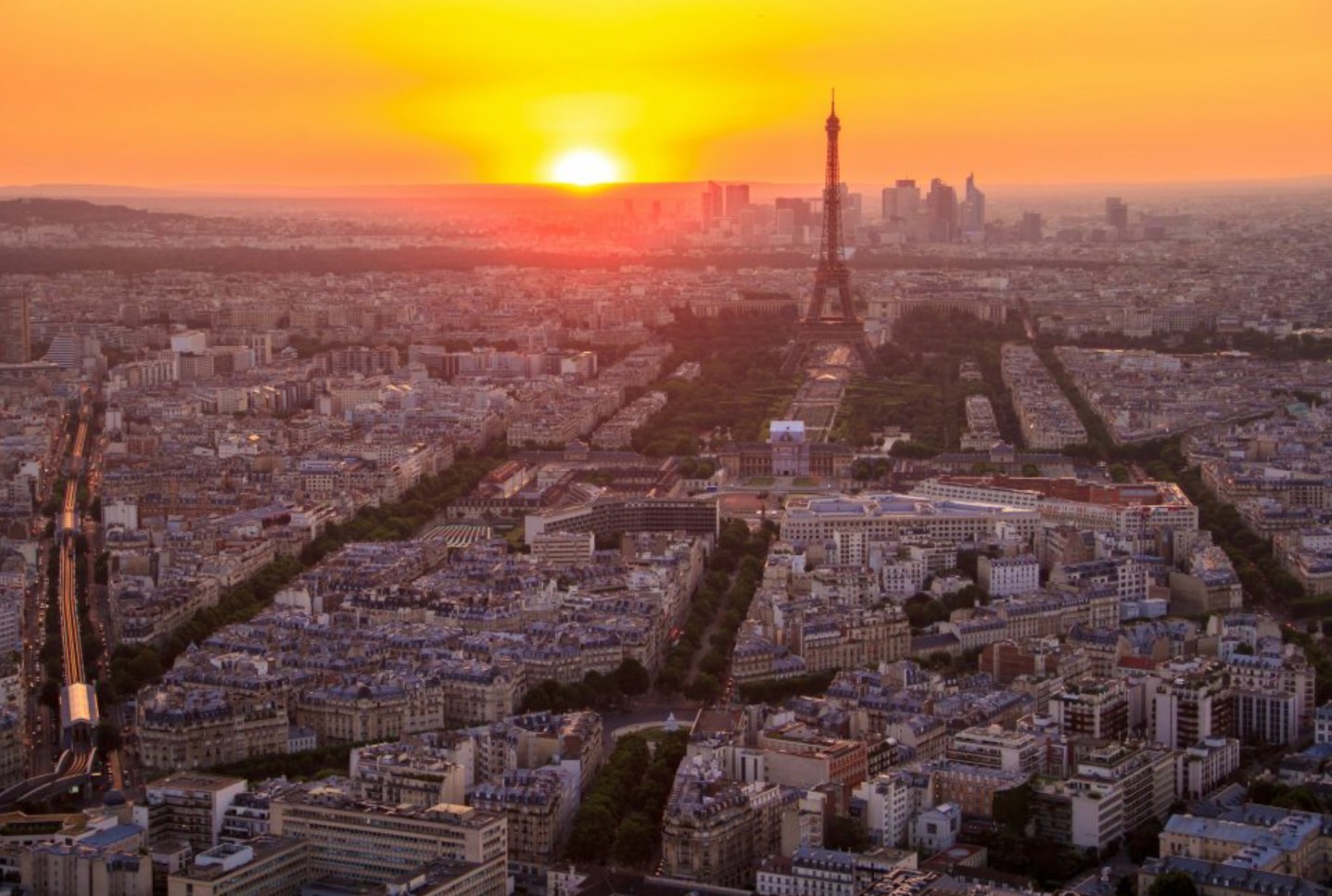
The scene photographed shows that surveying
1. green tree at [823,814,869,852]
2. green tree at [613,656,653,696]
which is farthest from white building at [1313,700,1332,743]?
green tree at [613,656,653,696]

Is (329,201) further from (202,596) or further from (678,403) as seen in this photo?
(202,596)

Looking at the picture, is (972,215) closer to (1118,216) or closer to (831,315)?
(1118,216)

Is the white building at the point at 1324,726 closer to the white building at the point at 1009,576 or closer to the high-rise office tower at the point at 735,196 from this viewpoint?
the white building at the point at 1009,576

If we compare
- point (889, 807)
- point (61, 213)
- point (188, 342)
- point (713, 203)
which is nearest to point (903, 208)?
point (713, 203)

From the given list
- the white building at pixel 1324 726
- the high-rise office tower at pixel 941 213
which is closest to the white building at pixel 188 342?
the white building at pixel 1324 726

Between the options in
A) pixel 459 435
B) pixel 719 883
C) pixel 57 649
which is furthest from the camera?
pixel 459 435

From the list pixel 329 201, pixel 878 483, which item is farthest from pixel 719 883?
pixel 329 201

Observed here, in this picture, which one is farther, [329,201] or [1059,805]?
[329,201]

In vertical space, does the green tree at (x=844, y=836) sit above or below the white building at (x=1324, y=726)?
below
